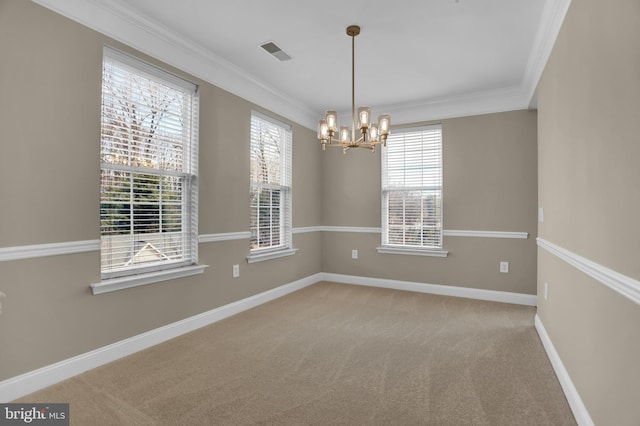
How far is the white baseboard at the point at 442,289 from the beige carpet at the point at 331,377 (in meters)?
0.73

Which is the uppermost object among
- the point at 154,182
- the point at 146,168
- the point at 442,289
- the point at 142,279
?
the point at 146,168

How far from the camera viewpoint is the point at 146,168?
2.86m

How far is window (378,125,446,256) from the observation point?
475cm

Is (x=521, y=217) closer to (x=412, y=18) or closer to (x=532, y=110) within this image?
(x=532, y=110)

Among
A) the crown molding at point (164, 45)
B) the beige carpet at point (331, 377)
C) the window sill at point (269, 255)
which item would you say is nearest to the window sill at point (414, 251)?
the beige carpet at point (331, 377)

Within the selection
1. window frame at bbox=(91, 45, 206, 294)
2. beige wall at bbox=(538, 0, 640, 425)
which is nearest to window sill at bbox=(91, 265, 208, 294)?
window frame at bbox=(91, 45, 206, 294)

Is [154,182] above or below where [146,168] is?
below

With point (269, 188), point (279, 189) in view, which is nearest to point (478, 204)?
point (279, 189)

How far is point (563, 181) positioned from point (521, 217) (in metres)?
2.11

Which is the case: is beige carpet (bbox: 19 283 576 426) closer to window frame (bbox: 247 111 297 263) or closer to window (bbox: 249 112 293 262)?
window frame (bbox: 247 111 297 263)

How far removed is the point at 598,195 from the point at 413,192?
3251 millimetres

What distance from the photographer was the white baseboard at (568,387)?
178 cm

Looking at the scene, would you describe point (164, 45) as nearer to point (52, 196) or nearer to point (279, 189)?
point (52, 196)

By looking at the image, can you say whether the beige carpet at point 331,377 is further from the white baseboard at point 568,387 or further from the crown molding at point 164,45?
the crown molding at point 164,45
